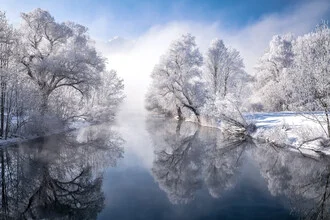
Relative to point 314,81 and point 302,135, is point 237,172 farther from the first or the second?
point 314,81

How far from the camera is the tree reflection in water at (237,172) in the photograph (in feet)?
38.3

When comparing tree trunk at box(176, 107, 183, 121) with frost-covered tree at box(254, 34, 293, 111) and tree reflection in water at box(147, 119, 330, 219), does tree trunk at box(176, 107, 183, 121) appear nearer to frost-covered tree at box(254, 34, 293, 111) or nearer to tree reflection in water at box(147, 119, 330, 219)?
frost-covered tree at box(254, 34, 293, 111)

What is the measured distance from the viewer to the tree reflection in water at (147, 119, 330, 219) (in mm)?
11664

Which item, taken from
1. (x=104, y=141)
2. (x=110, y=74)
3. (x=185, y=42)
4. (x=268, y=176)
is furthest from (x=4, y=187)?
(x=110, y=74)

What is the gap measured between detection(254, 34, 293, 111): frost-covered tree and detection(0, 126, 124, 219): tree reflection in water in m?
31.6

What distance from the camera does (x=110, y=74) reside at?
53.8 metres

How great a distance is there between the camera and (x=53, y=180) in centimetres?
1311

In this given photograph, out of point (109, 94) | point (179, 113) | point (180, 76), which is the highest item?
point (180, 76)

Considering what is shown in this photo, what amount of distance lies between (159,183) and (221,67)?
40643 millimetres

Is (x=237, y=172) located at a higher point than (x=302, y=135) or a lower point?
lower

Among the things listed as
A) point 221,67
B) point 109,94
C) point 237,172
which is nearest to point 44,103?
point 237,172

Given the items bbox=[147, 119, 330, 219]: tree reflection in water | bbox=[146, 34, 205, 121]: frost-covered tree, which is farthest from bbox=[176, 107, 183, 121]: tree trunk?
bbox=[147, 119, 330, 219]: tree reflection in water

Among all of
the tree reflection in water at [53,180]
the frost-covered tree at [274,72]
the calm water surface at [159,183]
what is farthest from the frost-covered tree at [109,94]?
the calm water surface at [159,183]

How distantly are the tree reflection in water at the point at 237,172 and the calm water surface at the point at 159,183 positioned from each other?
36mm
